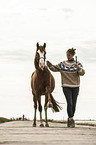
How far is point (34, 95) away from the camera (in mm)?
10867

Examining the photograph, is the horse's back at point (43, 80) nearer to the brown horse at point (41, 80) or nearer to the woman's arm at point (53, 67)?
the brown horse at point (41, 80)

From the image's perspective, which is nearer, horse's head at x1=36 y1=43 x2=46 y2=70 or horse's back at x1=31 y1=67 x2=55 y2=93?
horse's head at x1=36 y1=43 x2=46 y2=70

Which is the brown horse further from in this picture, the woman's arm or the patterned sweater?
the patterned sweater

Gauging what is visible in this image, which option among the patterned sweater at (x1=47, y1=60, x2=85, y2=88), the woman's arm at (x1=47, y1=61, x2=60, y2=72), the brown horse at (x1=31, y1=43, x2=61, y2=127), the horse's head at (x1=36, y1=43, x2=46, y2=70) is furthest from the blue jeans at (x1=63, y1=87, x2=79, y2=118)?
the horse's head at (x1=36, y1=43, x2=46, y2=70)

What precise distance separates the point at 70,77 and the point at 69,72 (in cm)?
14

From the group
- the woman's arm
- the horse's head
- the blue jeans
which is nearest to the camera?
the horse's head

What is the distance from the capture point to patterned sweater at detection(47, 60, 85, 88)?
9.89 metres

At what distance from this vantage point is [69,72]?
995 cm

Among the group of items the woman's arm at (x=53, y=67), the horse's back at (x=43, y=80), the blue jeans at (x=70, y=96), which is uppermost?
the woman's arm at (x=53, y=67)

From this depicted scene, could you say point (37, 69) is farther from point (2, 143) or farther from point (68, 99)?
point (2, 143)

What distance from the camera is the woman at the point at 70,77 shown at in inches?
389

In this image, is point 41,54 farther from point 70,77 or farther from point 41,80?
point 70,77

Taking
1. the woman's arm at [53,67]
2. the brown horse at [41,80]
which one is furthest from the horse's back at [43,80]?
the woman's arm at [53,67]

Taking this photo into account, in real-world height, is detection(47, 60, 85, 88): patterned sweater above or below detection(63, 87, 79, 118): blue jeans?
above
